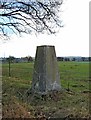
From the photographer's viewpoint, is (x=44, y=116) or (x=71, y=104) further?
(x=71, y=104)

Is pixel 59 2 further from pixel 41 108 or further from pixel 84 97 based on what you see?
pixel 41 108

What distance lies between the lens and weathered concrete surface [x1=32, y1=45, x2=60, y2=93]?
14718 mm

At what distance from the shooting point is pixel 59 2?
17.3 m

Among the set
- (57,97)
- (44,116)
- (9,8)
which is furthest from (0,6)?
(44,116)

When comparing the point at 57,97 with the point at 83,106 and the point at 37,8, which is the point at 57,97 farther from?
the point at 37,8

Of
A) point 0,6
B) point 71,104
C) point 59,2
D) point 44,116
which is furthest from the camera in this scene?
point 59,2

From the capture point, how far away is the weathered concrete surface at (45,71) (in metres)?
14.7

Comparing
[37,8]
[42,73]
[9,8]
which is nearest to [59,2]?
[37,8]

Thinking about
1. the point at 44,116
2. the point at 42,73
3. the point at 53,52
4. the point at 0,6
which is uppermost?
the point at 0,6

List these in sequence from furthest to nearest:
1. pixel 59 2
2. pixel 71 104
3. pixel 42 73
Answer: pixel 59 2 < pixel 42 73 < pixel 71 104

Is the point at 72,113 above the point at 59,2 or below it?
below

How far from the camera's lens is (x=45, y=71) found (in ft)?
48.6

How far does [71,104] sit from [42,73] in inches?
117

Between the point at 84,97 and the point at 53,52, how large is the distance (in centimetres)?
272
